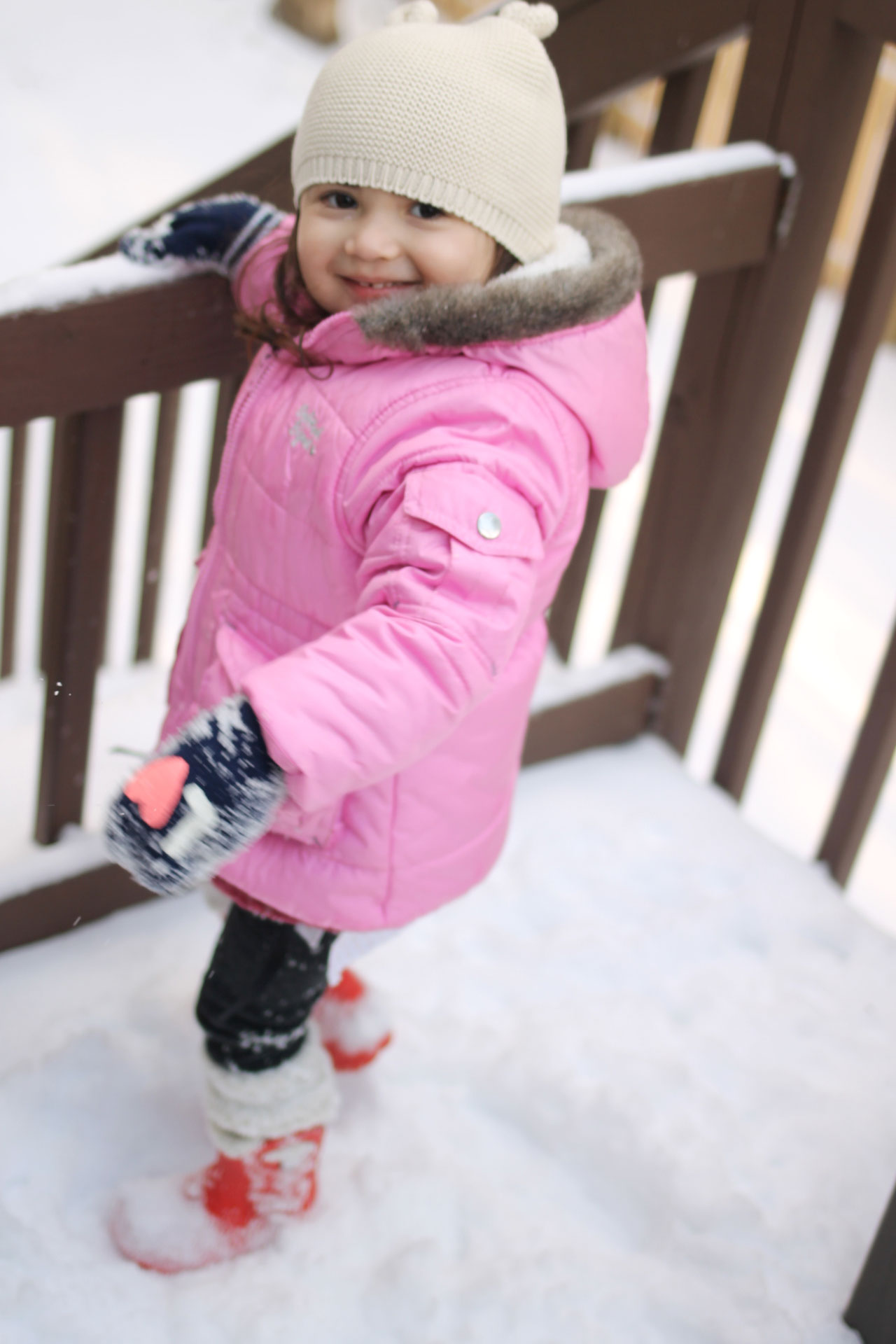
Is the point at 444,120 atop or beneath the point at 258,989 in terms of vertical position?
atop

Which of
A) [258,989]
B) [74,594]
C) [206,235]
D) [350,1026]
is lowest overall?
[350,1026]

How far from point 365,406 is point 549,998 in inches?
38.9

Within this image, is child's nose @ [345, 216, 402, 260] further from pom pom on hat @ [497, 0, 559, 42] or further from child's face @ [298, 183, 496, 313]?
pom pom on hat @ [497, 0, 559, 42]

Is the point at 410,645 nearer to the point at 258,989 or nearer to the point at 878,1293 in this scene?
the point at 258,989

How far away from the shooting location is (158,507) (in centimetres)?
249

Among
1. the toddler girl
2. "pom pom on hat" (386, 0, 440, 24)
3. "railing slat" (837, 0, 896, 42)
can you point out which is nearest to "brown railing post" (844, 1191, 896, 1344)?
the toddler girl

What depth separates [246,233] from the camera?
132 cm

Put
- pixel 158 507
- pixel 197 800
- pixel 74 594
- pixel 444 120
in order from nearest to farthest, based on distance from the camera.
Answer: pixel 197 800 → pixel 444 120 → pixel 74 594 → pixel 158 507

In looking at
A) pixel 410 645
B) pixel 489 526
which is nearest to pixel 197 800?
pixel 410 645

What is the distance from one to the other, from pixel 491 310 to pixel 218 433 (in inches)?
39.9

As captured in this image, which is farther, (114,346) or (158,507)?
(158,507)

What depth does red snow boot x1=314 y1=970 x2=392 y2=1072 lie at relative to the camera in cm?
160

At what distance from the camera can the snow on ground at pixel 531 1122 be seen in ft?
4.45

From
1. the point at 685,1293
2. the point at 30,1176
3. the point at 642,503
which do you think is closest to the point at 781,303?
the point at 642,503
